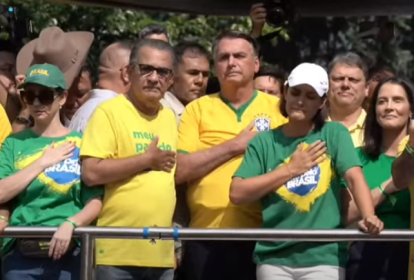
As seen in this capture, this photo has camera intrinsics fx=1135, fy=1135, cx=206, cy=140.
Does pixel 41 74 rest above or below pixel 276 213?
above

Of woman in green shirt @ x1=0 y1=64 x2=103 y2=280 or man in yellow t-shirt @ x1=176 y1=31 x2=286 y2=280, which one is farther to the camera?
man in yellow t-shirt @ x1=176 y1=31 x2=286 y2=280

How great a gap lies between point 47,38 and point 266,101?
1.36 m

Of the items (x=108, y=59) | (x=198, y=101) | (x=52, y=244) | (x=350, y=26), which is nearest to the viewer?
(x=52, y=244)

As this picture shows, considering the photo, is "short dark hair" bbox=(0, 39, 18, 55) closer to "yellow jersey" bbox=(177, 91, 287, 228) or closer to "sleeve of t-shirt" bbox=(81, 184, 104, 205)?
"yellow jersey" bbox=(177, 91, 287, 228)

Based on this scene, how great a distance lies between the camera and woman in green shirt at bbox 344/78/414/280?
5973 millimetres

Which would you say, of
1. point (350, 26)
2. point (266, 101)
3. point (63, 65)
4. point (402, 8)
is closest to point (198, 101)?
point (266, 101)

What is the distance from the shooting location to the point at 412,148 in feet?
18.4

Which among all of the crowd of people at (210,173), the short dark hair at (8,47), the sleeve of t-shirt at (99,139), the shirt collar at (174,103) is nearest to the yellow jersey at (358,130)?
the crowd of people at (210,173)

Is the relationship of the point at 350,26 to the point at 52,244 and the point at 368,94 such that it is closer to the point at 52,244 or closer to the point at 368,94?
the point at 368,94

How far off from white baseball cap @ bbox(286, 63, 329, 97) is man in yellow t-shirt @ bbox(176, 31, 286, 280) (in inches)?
17.6

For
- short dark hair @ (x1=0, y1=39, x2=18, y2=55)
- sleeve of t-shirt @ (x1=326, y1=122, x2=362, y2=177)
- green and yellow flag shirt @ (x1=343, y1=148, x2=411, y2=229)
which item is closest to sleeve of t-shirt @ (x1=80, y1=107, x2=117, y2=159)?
sleeve of t-shirt @ (x1=326, y1=122, x2=362, y2=177)

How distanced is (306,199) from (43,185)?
1.32m

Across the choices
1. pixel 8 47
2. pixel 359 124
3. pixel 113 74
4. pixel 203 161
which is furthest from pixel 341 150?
pixel 8 47

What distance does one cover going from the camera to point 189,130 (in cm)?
626
